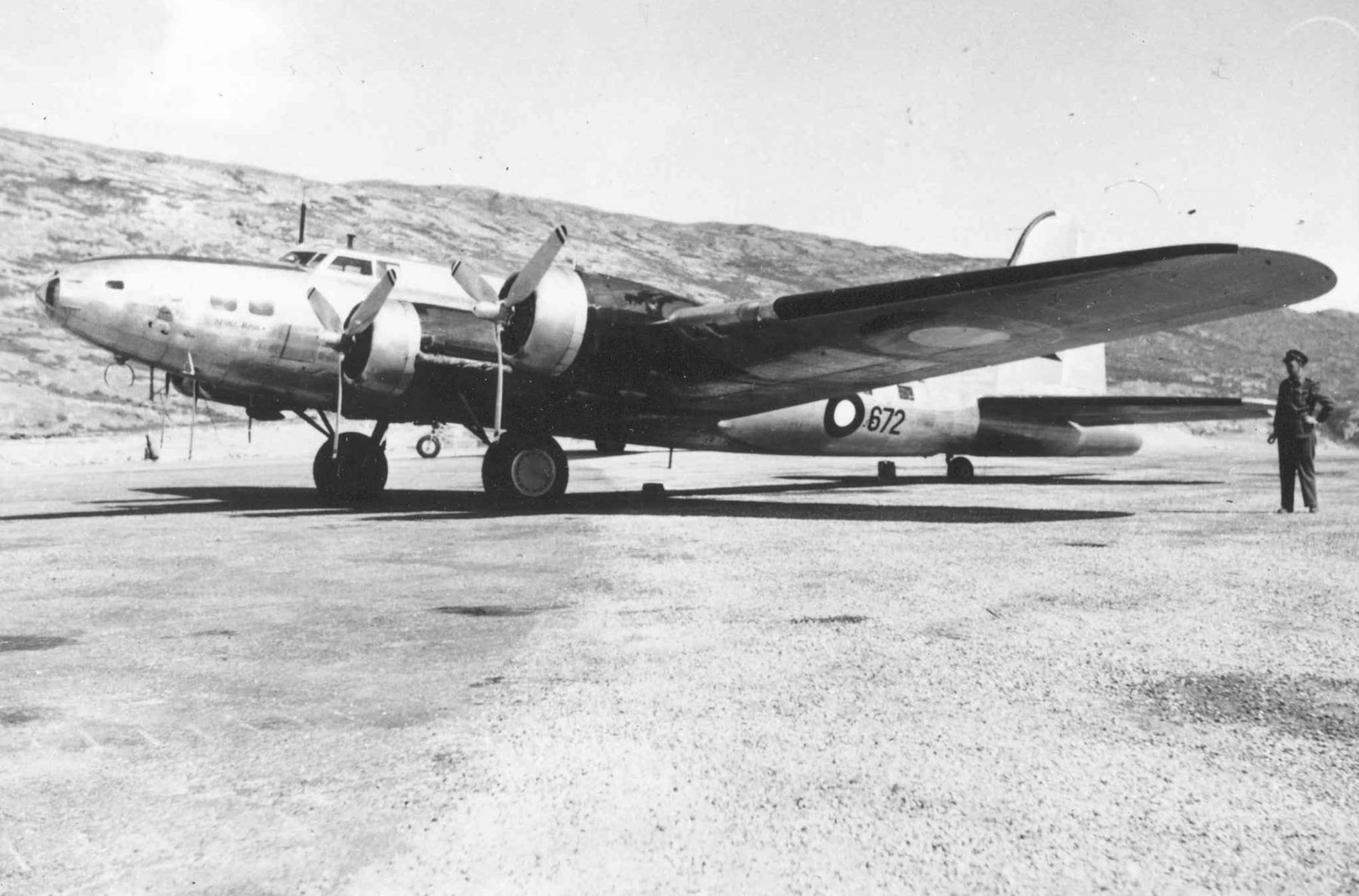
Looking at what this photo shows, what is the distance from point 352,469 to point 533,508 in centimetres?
320

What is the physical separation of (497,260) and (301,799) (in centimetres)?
7833

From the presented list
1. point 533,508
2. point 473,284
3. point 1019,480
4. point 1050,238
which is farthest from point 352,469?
point 1050,238

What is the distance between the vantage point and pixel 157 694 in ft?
Answer: 13.8

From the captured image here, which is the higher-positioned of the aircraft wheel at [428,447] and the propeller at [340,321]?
the propeller at [340,321]

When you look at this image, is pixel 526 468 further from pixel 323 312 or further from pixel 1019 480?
pixel 1019 480

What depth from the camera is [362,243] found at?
70688 millimetres

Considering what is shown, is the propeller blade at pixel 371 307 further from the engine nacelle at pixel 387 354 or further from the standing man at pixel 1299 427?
the standing man at pixel 1299 427

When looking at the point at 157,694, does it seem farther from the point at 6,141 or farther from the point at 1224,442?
the point at 6,141

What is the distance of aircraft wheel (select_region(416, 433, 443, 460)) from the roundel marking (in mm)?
20117

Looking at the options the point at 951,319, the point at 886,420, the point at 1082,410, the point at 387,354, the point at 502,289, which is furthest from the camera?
the point at 1082,410

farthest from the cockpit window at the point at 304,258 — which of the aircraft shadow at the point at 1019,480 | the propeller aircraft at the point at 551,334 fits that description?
the aircraft shadow at the point at 1019,480

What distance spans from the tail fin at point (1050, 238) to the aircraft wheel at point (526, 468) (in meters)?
11.1

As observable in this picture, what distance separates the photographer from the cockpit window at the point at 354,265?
13.6 m

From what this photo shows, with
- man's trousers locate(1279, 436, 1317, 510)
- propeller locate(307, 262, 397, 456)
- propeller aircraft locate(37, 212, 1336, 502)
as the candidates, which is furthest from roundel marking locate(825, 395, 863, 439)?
propeller locate(307, 262, 397, 456)
